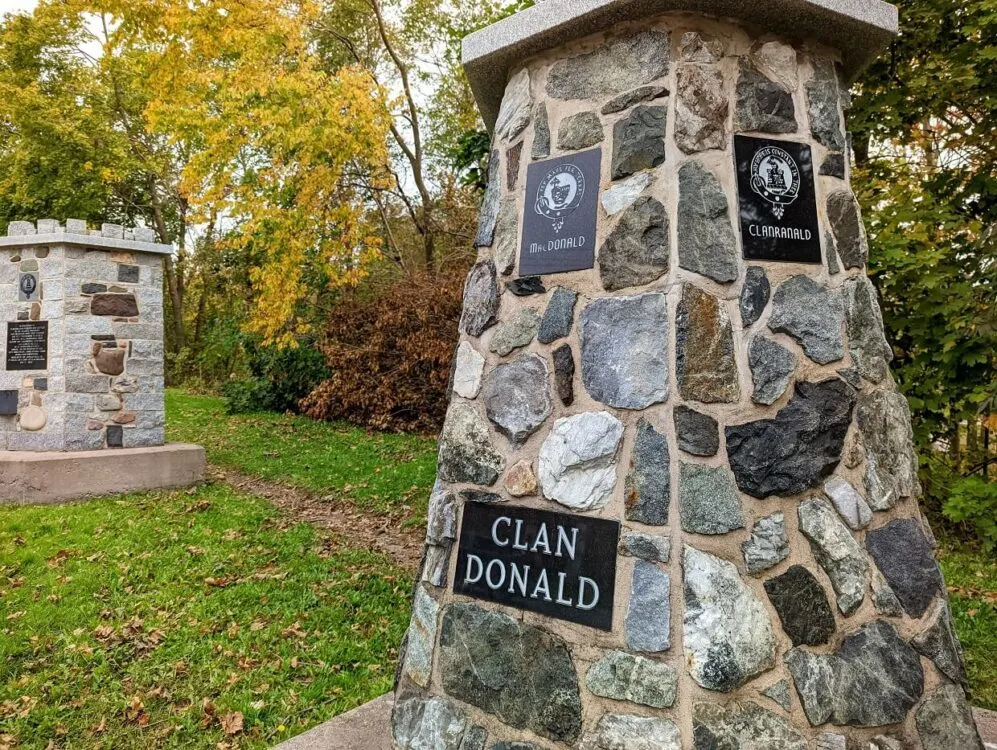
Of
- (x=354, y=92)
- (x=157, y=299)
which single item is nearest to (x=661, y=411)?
(x=157, y=299)

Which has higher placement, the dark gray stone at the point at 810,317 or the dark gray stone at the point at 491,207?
the dark gray stone at the point at 491,207

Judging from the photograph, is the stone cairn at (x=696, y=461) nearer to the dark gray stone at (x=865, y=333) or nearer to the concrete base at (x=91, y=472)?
the dark gray stone at (x=865, y=333)

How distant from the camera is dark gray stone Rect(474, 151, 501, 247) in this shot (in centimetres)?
261

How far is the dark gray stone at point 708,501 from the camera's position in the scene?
201 centimetres

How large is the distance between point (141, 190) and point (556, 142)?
20.4m

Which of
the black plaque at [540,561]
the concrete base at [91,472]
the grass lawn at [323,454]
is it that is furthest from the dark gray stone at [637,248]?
the concrete base at [91,472]

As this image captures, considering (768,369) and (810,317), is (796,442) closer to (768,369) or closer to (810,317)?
(768,369)

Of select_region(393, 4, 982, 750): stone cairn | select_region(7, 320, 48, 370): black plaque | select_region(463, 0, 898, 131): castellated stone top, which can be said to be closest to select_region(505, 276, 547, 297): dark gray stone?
select_region(393, 4, 982, 750): stone cairn

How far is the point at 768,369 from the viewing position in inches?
84.0

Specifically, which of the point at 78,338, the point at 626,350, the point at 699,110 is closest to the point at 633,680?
the point at 626,350

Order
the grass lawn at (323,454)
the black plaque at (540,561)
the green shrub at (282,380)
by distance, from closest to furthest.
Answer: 1. the black plaque at (540,561)
2. the grass lawn at (323,454)
3. the green shrub at (282,380)

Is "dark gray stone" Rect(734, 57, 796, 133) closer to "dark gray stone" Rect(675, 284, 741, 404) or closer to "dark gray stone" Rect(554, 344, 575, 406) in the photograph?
"dark gray stone" Rect(675, 284, 741, 404)

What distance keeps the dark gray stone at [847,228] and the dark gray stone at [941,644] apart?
1174 mm

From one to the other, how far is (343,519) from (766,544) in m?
4.94
